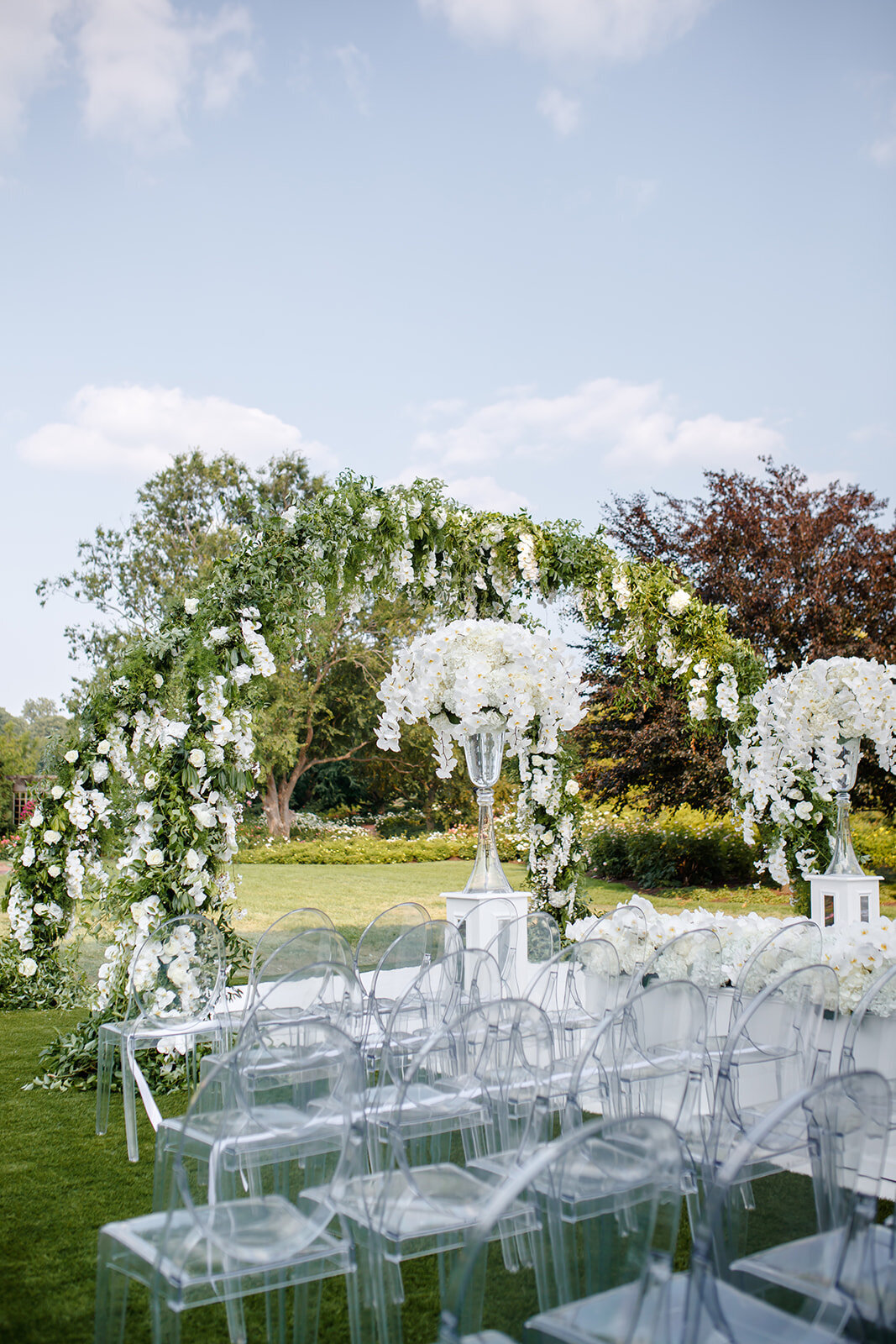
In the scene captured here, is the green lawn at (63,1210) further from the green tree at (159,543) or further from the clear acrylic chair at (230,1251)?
the green tree at (159,543)

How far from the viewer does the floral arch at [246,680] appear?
519 centimetres

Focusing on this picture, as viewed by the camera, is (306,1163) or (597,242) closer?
(306,1163)

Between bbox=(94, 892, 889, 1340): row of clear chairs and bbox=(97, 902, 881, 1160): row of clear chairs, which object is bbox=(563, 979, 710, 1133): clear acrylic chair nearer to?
bbox=(94, 892, 889, 1340): row of clear chairs

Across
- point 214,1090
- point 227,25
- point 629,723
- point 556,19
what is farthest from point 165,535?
point 214,1090

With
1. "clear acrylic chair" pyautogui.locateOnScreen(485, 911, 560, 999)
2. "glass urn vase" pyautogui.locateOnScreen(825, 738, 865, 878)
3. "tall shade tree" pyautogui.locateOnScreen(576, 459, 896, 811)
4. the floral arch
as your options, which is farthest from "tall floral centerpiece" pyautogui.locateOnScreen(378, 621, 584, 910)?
"tall shade tree" pyautogui.locateOnScreen(576, 459, 896, 811)

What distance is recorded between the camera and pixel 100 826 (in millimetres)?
6016

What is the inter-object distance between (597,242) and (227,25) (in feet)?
16.3

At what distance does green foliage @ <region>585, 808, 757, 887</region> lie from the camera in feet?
48.6

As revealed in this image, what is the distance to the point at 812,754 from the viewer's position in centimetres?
698

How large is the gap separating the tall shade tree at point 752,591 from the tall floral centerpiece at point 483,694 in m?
7.21

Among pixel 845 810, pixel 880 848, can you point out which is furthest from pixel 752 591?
pixel 845 810

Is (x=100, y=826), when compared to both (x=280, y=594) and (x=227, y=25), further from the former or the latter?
(x=227, y=25)

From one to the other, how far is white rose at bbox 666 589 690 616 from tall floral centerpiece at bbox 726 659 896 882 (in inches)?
32.6

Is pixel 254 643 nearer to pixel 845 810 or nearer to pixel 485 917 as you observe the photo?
pixel 485 917
